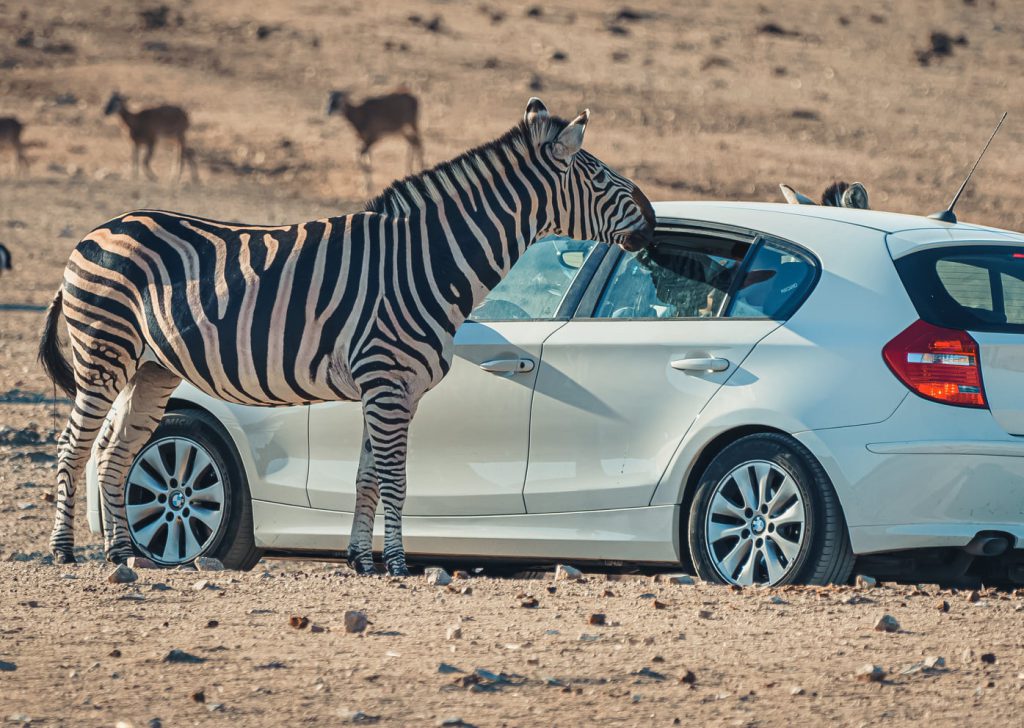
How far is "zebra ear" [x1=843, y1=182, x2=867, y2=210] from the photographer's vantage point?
8125 mm

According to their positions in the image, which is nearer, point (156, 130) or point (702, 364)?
point (702, 364)

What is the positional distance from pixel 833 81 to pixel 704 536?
1136 inches

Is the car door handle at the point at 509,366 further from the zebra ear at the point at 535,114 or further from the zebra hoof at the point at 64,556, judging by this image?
the zebra hoof at the point at 64,556

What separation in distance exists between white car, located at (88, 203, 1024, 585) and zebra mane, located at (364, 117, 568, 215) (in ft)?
1.74

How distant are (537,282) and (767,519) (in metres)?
1.56

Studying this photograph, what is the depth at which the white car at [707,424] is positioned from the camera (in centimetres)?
650

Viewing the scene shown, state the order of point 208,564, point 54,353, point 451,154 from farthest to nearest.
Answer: point 451,154 < point 54,353 < point 208,564

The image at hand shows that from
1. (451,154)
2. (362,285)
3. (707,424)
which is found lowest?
(707,424)

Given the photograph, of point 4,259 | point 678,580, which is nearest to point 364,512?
point 678,580

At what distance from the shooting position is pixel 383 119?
3125 cm

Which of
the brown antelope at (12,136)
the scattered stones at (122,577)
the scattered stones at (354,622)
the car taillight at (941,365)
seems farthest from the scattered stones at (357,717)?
the brown antelope at (12,136)

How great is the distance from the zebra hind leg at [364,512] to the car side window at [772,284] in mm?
1585

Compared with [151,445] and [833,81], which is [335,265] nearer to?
[151,445]

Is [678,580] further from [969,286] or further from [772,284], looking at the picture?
[969,286]
